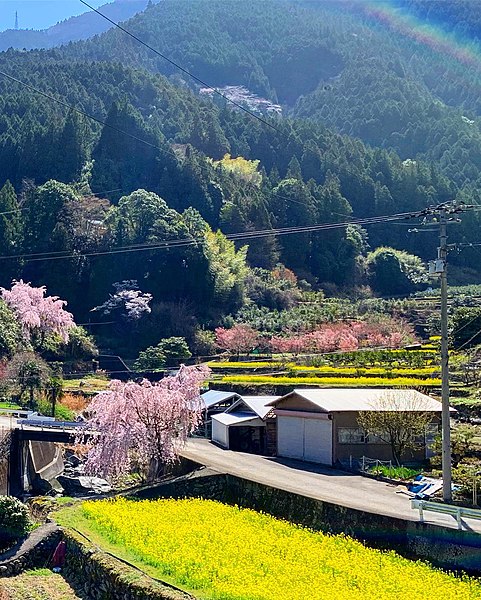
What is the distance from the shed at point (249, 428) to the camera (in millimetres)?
26625

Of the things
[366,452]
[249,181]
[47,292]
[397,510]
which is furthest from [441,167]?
[397,510]

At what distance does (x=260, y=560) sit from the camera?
13.9 metres

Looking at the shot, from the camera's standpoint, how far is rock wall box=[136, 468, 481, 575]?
43.7ft

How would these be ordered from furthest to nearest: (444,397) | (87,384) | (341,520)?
(87,384) < (444,397) < (341,520)

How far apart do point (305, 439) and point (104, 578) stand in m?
10.4

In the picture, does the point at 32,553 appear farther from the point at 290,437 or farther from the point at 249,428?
the point at 249,428

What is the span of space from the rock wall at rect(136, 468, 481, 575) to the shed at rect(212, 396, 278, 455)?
18.1 ft

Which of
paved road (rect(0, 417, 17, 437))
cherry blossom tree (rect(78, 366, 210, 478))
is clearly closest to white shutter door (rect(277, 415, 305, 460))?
cherry blossom tree (rect(78, 366, 210, 478))

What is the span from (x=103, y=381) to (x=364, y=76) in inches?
4483

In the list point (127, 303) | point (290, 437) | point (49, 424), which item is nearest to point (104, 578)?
point (290, 437)

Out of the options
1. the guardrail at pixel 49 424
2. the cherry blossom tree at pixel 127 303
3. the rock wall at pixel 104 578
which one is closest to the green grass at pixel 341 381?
the guardrail at pixel 49 424

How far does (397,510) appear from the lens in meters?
16.1

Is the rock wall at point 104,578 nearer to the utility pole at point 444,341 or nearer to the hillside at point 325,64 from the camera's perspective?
the utility pole at point 444,341

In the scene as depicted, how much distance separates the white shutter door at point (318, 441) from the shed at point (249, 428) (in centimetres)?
241
